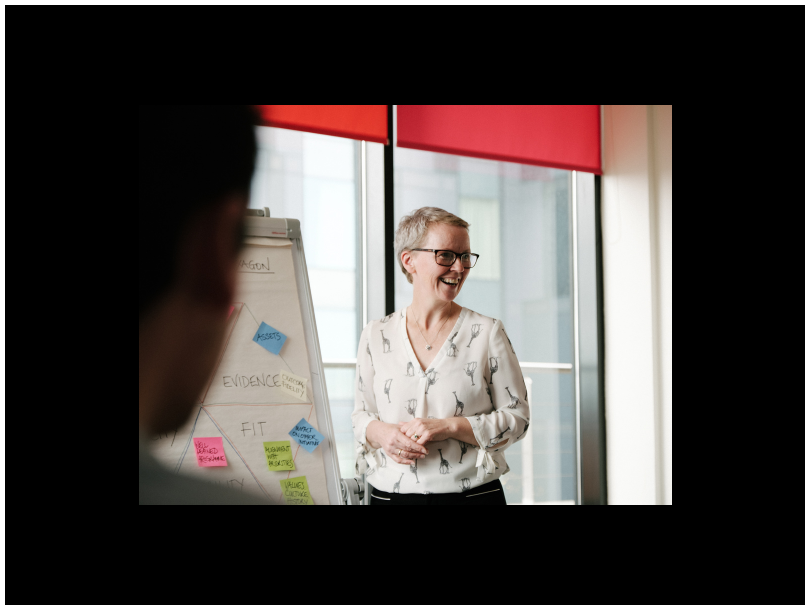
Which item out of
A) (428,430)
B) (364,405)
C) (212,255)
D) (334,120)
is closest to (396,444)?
(428,430)

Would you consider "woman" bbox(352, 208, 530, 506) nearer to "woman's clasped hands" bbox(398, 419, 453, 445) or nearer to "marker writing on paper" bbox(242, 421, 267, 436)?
"woman's clasped hands" bbox(398, 419, 453, 445)

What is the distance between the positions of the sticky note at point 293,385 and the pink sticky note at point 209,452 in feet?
0.74

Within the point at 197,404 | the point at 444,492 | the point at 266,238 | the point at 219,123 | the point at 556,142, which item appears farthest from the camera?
the point at 556,142

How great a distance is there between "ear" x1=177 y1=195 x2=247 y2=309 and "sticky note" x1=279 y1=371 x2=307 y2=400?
270 mm

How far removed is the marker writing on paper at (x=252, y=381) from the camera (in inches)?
59.6

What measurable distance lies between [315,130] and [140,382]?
1158 mm

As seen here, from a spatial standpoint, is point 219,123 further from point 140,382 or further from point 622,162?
point 622,162

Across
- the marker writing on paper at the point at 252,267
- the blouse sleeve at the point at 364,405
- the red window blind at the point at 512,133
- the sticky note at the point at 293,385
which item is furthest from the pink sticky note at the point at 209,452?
the red window blind at the point at 512,133

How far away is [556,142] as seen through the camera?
2648 mm

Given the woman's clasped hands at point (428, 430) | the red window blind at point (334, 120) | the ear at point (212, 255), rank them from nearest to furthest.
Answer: the woman's clasped hands at point (428, 430) < the ear at point (212, 255) < the red window blind at point (334, 120)

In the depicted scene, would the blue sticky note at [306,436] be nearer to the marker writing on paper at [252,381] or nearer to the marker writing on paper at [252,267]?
the marker writing on paper at [252,381]

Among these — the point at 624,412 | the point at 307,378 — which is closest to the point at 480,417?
the point at 307,378

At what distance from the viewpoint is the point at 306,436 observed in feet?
5.03

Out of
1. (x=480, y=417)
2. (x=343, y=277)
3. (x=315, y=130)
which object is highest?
(x=315, y=130)
